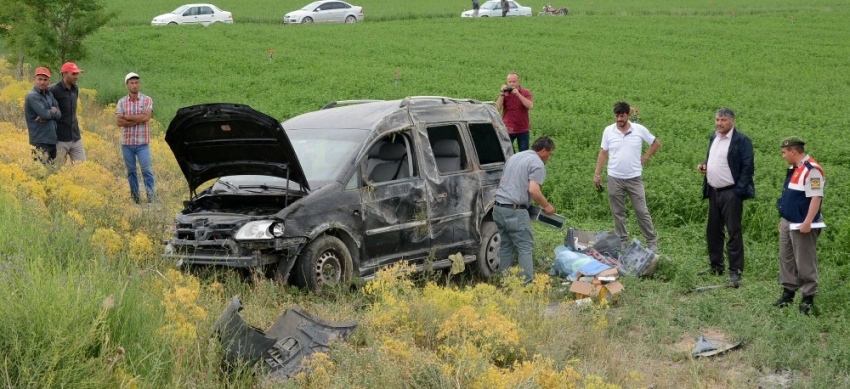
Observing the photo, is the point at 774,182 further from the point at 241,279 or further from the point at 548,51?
the point at 548,51

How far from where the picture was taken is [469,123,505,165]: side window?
1075 cm

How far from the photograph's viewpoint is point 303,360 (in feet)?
19.2

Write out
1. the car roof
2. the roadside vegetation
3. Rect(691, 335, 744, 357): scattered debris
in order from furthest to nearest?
the car roof
Rect(691, 335, 744, 357): scattered debris
the roadside vegetation

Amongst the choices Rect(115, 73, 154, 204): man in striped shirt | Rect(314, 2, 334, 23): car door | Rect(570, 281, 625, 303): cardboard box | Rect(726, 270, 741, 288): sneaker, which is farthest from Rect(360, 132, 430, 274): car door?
Rect(314, 2, 334, 23): car door

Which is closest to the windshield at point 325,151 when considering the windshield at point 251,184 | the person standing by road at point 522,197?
the windshield at point 251,184

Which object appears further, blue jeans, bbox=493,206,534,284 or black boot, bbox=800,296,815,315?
blue jeans, bbox=493,206,534,284

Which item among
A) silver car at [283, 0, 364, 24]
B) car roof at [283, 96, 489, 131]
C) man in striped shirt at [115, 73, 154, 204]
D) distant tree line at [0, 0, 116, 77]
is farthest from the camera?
silver car at [283, 0, 364, 24]

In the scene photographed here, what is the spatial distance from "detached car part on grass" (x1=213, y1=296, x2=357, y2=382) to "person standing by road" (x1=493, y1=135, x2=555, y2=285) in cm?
323

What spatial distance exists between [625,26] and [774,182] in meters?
29.9

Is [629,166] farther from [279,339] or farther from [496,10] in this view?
[496,10]

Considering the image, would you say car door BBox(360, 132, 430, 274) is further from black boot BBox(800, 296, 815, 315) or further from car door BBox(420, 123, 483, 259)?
black boot BBox(800, 296, 815, 315)

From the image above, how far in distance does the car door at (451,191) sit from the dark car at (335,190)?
0.04 feet

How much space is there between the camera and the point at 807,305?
8.35 metres

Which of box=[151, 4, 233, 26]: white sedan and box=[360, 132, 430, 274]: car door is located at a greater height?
box=[151, 4, 233, 26]: white sedan
